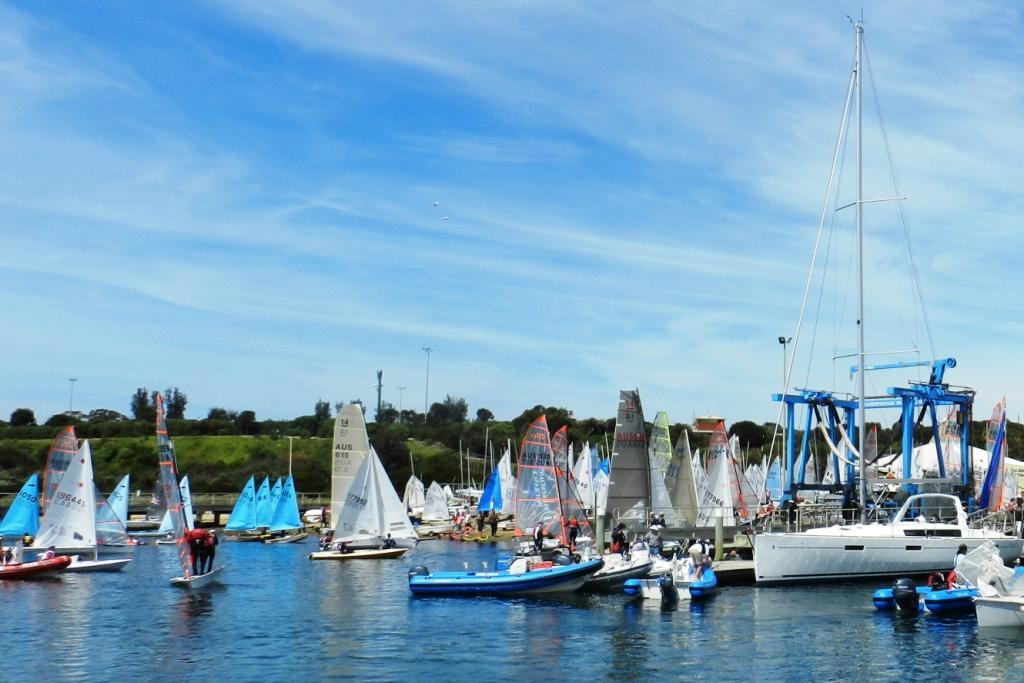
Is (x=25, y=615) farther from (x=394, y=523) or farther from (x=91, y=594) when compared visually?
(x=394, y=523)

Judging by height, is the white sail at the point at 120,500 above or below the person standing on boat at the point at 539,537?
above

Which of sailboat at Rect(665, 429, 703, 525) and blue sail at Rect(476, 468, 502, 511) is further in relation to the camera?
blue sail at Rect(476, 468, 502, 511)

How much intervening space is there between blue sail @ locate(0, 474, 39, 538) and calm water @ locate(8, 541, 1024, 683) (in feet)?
73.5

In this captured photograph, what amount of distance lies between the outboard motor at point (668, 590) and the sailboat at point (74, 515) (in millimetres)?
28434

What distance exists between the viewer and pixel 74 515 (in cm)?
5462

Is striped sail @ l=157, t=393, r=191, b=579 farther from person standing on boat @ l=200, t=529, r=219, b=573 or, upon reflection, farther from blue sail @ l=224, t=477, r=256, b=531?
blue sail @ l=224, t=477, r=256, b=531

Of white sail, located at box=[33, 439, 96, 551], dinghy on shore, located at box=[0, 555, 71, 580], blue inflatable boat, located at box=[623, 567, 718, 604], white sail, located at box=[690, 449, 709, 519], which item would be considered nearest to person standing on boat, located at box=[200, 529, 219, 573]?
dinghy on shore, located at box=[0, 555, 71, 580]

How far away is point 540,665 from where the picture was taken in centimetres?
2953

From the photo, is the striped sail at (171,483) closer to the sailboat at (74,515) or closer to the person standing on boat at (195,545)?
the person standing on boat at (195,545)

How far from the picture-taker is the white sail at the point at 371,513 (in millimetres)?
58375

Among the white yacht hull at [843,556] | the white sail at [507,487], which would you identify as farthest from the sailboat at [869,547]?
the white sail at [507,487]

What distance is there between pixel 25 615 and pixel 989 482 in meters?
40.7

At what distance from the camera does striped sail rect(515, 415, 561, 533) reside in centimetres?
4859

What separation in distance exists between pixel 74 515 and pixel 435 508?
156 ft
